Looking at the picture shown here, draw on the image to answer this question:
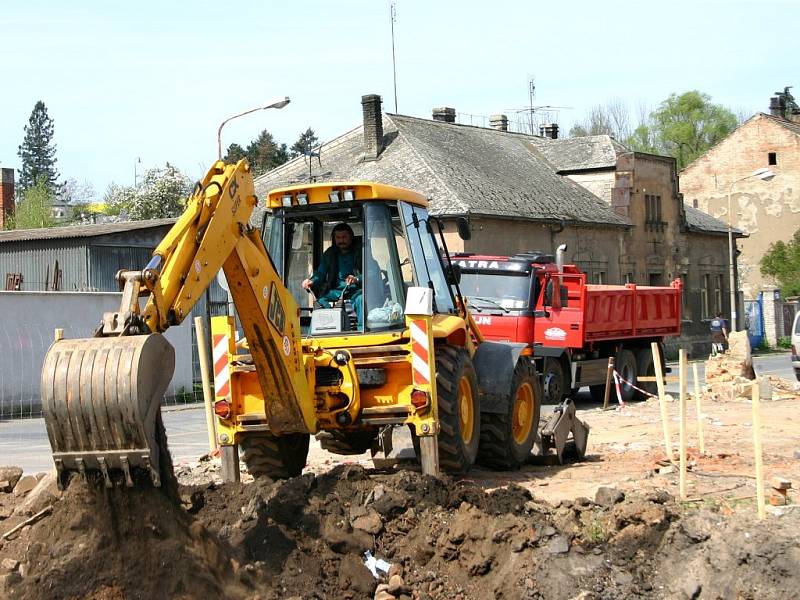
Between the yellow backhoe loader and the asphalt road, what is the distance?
13.0 feet

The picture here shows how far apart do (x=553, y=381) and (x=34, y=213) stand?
45183 mm

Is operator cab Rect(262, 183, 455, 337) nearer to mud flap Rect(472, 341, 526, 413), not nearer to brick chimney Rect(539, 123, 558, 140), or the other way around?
mud flap Rect(472, 341, 526, 413)

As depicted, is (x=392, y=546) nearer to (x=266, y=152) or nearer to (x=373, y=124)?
(x=373, y=124)

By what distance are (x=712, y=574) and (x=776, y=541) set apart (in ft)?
1.63

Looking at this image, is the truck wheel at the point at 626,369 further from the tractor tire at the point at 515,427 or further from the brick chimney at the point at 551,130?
the brick chimney at the point at 551,130

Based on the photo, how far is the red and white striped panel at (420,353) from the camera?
1023cm

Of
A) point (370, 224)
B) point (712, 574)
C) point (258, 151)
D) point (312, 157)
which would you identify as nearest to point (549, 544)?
point (712, 574)

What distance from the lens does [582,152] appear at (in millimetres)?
47219

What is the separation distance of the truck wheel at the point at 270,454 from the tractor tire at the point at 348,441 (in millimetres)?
388

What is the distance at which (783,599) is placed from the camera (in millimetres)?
7711

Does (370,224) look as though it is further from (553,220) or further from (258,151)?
(258,151)

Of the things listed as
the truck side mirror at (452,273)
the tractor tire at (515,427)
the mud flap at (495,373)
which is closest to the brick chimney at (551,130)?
the tractor tire at (515,427)

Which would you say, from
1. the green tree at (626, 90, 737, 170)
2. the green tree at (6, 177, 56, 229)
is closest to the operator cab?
the green tree at (6, 177, 56, 229)

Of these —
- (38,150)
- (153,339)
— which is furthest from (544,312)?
(38,150)
